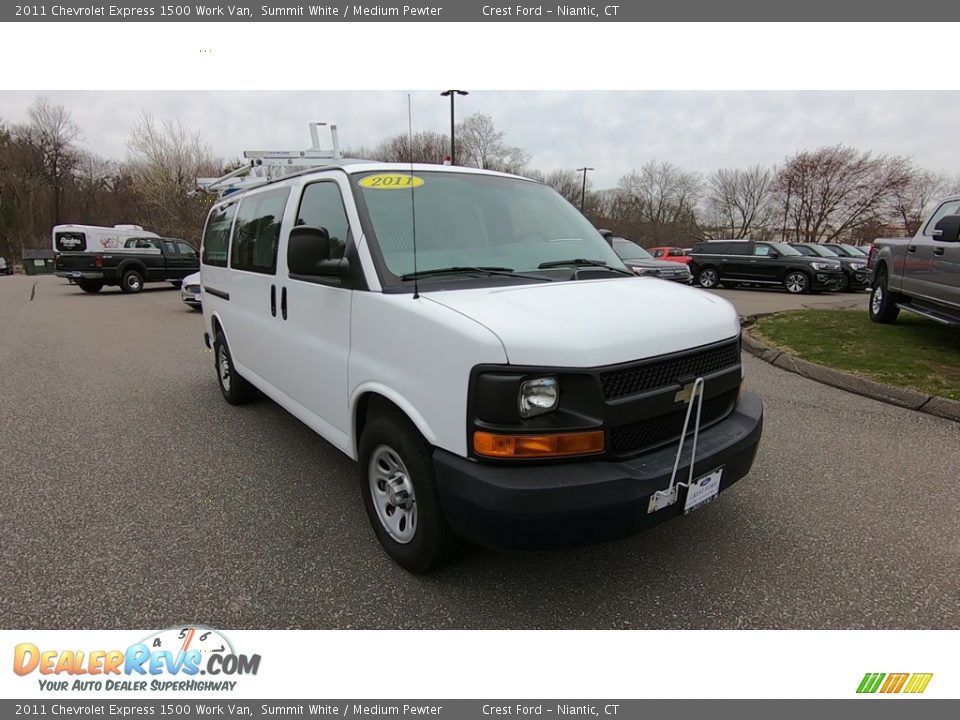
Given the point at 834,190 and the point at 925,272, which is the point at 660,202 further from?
the point at 925,272

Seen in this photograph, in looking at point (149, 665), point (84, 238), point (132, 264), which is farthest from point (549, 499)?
point (84, 238)

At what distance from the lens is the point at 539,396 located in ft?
6.85

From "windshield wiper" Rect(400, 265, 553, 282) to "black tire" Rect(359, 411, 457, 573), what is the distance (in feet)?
2.28

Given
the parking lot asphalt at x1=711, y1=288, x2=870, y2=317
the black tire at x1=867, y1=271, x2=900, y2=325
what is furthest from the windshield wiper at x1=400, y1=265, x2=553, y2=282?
the parking lot asphalt at x1=711, y1=288, x2=870, y2=317

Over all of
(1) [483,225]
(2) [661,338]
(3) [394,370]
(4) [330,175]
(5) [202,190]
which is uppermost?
(5) [202,190]

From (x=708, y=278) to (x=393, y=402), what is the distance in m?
18.6

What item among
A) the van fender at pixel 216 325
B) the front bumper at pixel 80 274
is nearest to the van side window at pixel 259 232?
the van fender at pixel 216 325

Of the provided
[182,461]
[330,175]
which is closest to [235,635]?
[182,461]

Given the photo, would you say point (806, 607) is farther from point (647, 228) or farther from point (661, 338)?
point (647, 228)

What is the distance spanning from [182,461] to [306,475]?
107cm

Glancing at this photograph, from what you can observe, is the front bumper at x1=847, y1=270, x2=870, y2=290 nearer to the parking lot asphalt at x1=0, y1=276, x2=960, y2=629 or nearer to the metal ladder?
the parking lot asphalt at x1=0, y1=276, x2=960, y2=629

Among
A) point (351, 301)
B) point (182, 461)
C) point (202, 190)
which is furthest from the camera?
point (202, 190)

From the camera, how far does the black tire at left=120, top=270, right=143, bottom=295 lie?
18.8m

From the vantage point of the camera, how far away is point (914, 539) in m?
2.97
